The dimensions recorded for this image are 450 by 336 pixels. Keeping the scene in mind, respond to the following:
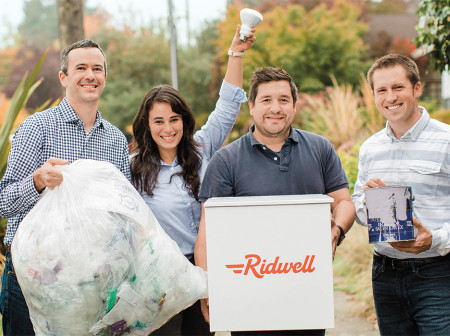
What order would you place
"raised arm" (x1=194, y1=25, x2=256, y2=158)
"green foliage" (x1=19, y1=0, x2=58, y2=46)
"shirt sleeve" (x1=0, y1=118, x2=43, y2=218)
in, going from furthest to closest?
"green foliage" (x1=19, y1=0, x2=58, y2=46)
"raised arm" (x1=194, y1=25, x2=256, y2=158)
"shirt sleeve" (x1=0, y1=118, x2=43, y2=218)

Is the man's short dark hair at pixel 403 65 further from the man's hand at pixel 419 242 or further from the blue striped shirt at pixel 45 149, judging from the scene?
the blue striped shirt at pixel 45 149

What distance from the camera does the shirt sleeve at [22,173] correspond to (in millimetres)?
2078

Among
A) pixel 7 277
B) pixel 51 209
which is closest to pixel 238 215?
pixel 51 209

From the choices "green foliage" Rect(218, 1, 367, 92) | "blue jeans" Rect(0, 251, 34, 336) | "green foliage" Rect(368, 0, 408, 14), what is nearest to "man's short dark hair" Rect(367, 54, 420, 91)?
"blue jeans" Rect(0, 251, 34, 336)

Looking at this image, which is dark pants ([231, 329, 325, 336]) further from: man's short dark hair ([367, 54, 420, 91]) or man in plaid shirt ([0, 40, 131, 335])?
man's short dark hair ([367, 54, 420, 91])

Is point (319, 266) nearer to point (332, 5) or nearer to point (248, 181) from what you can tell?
point (248, 181)

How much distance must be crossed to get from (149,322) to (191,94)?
22961mm

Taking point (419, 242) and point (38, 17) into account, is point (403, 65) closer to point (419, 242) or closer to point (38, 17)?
point (419, 242)

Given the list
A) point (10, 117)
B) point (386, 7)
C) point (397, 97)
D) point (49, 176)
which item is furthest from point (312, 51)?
point (386, 7)

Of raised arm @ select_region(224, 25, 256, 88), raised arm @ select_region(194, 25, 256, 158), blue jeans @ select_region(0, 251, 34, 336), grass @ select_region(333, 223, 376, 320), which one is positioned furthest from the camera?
grass @ select_region(333, 223, 376, 320)

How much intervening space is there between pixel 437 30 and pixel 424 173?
2.30 meters

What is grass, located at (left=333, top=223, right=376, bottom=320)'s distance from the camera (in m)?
4.60

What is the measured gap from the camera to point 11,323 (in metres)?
2.33

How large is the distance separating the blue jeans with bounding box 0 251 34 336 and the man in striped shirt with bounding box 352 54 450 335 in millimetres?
1739
